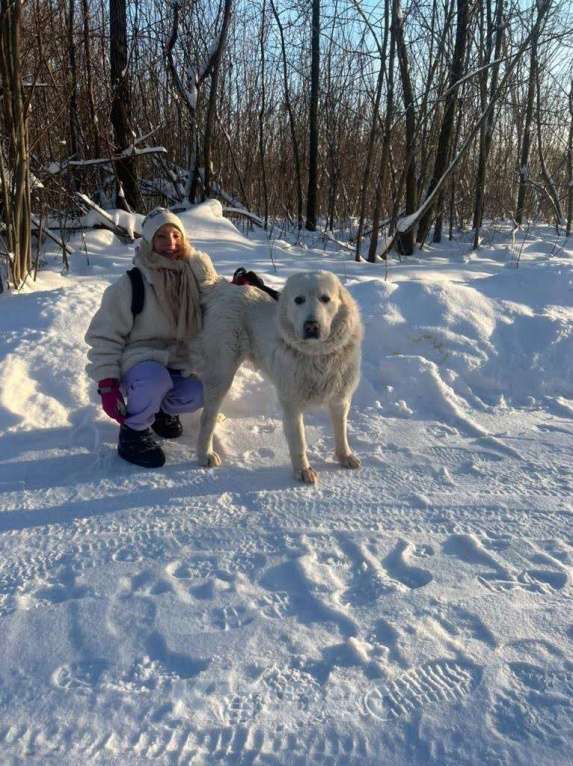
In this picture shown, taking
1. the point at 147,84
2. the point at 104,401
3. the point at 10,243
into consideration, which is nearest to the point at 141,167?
the point at 147,84

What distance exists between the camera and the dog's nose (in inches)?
97.8

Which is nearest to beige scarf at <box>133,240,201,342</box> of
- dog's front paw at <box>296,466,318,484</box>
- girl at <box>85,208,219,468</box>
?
girl at <box>85,208,219,468</box>

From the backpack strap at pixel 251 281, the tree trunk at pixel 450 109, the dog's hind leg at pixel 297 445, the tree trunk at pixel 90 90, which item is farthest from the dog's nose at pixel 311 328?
the tree trunk at pixel 90 90

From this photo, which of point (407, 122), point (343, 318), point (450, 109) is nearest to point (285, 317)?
point (343, 318)

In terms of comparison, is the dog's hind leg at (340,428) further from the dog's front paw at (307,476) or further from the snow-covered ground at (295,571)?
the dog's front paw at (307,476)

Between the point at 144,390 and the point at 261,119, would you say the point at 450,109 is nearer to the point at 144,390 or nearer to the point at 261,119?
the point at 261,119

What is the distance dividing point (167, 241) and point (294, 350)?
0.91 meters

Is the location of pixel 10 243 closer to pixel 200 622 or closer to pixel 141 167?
pixel 200 622

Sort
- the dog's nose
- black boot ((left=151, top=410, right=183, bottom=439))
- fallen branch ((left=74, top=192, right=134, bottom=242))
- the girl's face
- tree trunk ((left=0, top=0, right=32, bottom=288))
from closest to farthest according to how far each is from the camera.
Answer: the dog's nose
the girl's face
black boot ((left=151, top=410, right=183, bottom=439))
tree trunk ((left=0, top=0, right=32, bottom=288))
fallen branch ((left=74, top=192, right=134, bottom=242))

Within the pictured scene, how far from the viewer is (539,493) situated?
2.49 metres

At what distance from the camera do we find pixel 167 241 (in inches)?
112

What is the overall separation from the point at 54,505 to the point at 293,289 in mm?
1466

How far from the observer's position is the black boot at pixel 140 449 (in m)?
2.74

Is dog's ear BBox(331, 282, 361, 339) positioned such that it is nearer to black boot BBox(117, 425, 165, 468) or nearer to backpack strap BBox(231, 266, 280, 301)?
backpack strap BBox(231, 266, 280, 301)
